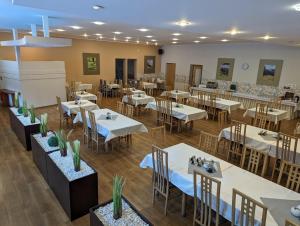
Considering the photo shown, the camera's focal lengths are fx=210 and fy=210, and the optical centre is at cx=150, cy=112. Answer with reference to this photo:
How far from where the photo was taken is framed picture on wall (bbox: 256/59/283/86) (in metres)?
9.52

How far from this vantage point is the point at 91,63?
41.1 ft

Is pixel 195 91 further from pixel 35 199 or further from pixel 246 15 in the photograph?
pixel 35 199

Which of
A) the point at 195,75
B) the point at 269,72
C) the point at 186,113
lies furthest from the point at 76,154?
the point at 195,75

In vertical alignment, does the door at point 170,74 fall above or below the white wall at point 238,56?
below

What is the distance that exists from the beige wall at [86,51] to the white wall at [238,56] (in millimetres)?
2202

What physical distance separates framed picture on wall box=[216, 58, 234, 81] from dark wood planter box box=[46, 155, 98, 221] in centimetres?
998

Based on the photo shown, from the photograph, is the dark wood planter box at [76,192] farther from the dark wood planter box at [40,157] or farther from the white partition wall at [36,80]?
the white partition wall at [36,80]

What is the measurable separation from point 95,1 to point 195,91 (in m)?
9.87

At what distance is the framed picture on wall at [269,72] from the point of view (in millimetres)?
9523

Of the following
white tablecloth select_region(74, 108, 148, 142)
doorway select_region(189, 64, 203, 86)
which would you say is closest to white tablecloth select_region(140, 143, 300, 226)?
white tablecloth select_region(74, 108, 148, 142)

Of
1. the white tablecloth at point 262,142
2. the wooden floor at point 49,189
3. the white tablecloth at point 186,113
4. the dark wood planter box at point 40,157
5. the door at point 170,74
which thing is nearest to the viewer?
the wooden floor at point 49,189

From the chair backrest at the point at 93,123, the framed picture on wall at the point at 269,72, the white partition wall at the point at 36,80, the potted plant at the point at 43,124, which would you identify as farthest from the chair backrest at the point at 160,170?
the framed picture on wall at the point at 269,72

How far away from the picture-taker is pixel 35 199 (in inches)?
140

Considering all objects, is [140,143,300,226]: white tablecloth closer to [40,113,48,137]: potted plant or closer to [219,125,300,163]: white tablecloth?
[219,125,300,163]: white tablecloth
